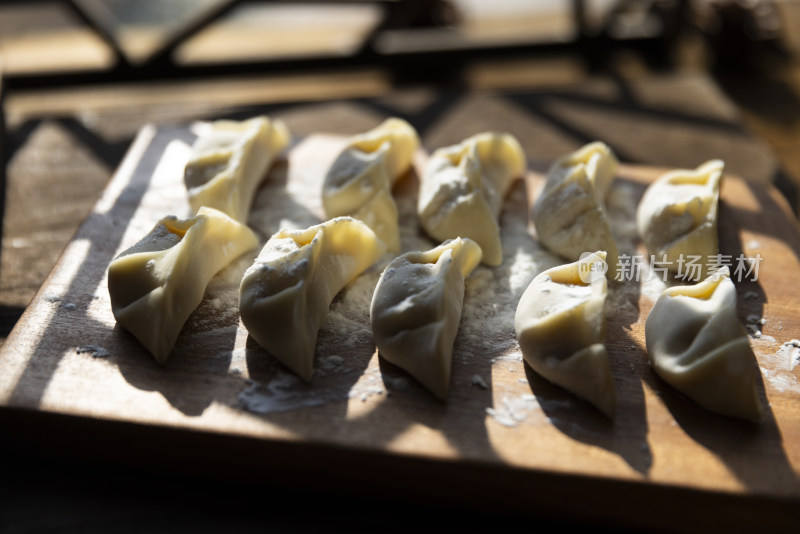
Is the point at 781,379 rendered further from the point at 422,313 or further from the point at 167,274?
A: the point at 167,274

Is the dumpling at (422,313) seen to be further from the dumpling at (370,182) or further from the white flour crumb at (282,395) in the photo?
the dumpling at (370,182)

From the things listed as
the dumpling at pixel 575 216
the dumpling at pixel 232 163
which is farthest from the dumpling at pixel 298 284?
the dumpling at pixel 575 216

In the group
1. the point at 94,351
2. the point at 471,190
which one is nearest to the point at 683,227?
the point at 471,190

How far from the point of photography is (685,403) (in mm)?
1720

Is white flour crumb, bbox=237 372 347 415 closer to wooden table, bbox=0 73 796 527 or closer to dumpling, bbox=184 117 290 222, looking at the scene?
dumpling, bbox=184 117 290 222

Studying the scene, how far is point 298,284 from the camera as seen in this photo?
1813 mm

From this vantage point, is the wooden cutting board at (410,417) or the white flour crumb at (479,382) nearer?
the wooden cutting board at (410,417)

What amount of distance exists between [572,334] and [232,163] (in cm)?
135

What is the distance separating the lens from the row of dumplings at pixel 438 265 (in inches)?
67.7

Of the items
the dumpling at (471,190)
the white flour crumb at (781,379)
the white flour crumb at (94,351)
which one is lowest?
the white flour crumb at (781,379)

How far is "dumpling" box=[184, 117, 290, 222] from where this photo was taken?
7.48 feet

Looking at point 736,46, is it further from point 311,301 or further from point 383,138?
point 311,301

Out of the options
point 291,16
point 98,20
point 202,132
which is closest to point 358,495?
point 202,132

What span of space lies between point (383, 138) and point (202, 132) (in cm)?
82
